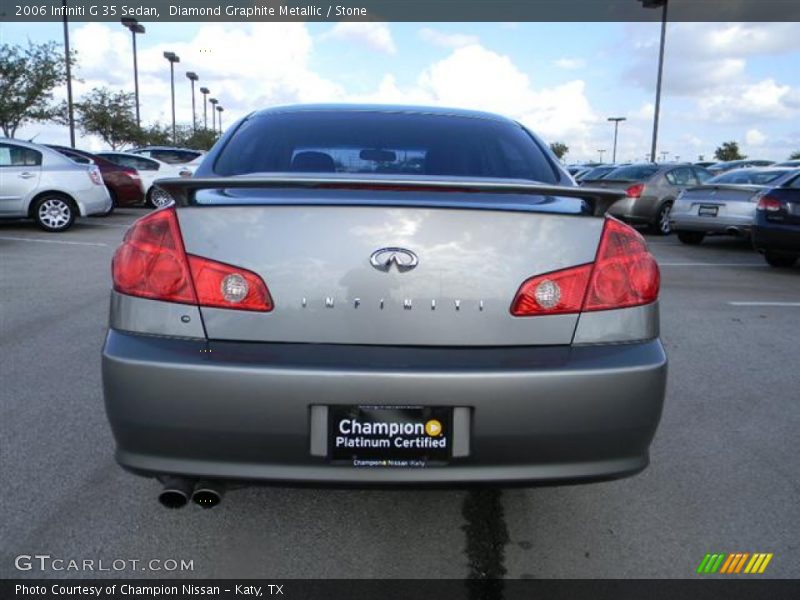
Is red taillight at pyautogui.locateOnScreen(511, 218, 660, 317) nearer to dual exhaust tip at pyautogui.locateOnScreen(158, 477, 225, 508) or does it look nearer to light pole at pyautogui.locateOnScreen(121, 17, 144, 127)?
dual exhaust tip at pyautogui.locateOnScreen(158, 477, 225, 508)

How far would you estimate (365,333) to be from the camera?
2152 mm

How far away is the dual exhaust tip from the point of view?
7.34 feet

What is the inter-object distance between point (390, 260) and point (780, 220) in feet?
27.0

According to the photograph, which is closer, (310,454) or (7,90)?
(310,454)

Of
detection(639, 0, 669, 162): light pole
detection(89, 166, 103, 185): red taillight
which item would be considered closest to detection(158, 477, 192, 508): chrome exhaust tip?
detection(89, 166, 103, 185): red taillight

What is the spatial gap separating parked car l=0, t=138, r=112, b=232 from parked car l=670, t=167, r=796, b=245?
1005 cm

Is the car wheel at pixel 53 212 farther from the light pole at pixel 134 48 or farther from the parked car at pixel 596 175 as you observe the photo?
the light pole at pixel 134 48

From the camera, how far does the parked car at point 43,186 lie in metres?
11.8

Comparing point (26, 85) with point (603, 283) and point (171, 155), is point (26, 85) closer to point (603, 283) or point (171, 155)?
point (171, 155)

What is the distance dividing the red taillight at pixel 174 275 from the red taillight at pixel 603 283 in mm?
791

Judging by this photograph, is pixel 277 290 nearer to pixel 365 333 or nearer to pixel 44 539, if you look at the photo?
pixel 365 333

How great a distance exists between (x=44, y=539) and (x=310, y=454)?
1.13 m
